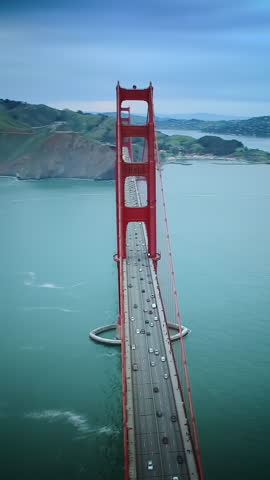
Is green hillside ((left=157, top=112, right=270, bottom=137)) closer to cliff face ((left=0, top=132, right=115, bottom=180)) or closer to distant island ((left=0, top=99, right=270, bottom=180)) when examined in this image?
distant island ((left=0, top=99, right=270, bottom=180))

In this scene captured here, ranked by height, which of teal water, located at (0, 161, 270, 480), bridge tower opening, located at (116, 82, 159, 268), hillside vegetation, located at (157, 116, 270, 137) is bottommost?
teal water, located at (0, 161, 270, 480)

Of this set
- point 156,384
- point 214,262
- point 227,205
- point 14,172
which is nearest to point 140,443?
point 156,384

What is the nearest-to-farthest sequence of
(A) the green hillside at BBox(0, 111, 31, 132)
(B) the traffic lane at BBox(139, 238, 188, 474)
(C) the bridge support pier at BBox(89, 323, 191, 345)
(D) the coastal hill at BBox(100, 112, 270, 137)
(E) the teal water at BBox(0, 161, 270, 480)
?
(B) the traffic lane at BBox(139, 238, 188, 474)
(E) the teal water at BBox(0, 161, 270, 480)
(C) the bridge support pier at BBox(89, 323, 191, 345)
(A) the green hillside at BBox(0, 111, 31, 132)
(D) the coastal hill at BBox(100, 112, 270, 137)

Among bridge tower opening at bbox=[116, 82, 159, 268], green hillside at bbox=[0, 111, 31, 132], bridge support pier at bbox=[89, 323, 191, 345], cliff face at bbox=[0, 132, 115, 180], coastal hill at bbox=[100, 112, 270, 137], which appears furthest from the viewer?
coastal hill at bbox=[100, 112, 270, 137]

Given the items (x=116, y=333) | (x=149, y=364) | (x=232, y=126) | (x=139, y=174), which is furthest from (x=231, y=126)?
(x=149, y=364)

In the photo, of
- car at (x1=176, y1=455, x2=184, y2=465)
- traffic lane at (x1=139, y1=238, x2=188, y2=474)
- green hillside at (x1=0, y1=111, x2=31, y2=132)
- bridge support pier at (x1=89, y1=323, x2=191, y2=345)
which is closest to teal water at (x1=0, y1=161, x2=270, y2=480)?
bridge support pier at (x1=89, y1=323, x2=191, y2=345)

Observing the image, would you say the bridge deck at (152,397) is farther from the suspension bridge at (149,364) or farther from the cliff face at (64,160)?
the cliff face at (64,160)

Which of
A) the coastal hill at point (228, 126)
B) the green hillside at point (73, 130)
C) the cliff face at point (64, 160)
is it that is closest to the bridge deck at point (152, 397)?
the cliff face at point (64, 160)
